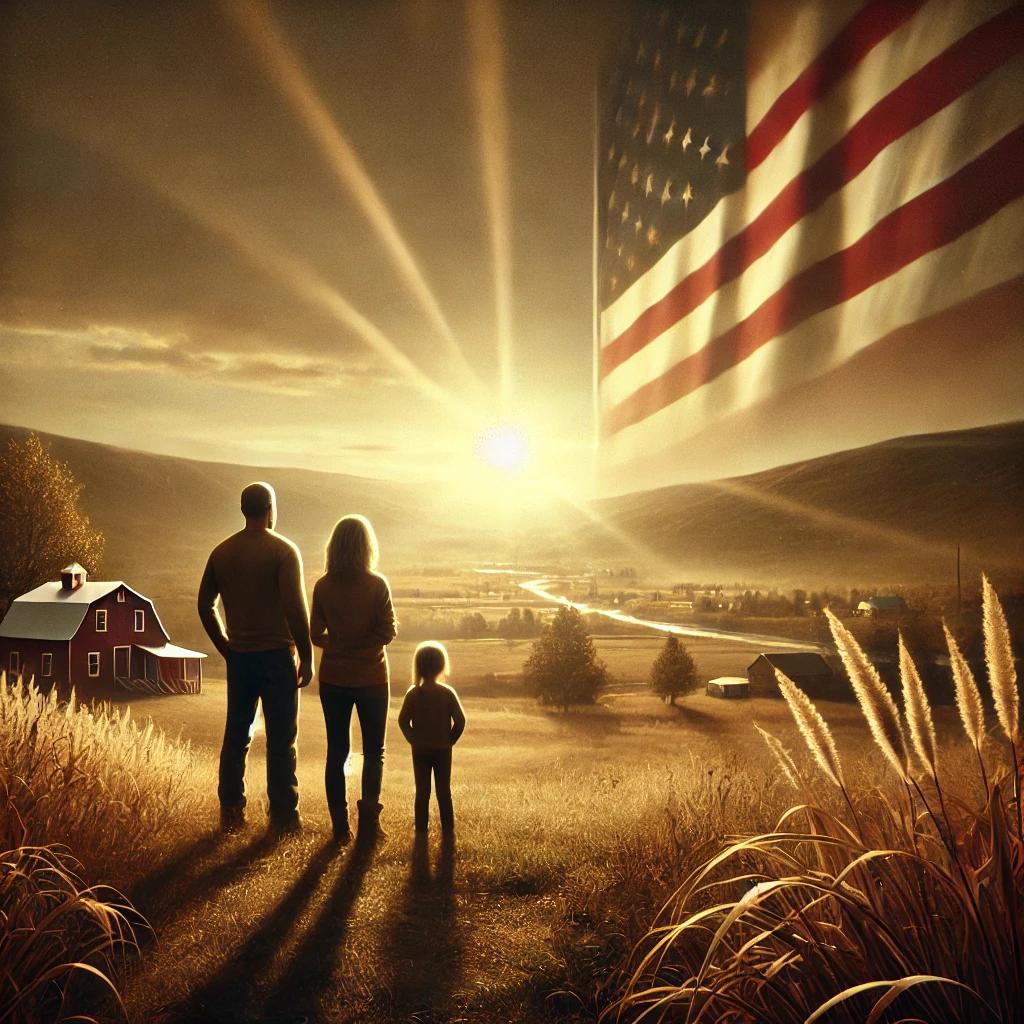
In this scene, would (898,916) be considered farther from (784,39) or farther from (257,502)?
(784,39)

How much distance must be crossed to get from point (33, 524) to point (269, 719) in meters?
3.00

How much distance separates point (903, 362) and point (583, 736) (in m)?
3.01

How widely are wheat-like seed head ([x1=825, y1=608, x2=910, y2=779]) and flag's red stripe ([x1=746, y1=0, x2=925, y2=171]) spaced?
379cm

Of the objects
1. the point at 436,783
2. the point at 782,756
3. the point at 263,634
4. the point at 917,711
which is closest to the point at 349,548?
the point at 263,634

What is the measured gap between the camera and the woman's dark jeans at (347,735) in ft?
13.3

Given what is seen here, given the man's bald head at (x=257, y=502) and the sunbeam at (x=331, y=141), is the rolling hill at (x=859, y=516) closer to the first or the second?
the sunbeam at (x=331, y=141)

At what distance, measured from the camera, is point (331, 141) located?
20.1 ft

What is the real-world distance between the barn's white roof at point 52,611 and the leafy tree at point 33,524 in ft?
0.98

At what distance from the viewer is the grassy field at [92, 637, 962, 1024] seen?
2863 mm

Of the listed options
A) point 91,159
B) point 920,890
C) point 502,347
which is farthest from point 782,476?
point 91,159

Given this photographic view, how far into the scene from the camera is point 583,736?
5.54m

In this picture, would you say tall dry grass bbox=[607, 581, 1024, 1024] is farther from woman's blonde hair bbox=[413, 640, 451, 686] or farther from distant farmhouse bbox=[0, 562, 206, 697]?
distant farmhouse bbox=[0, 562, 206, 697]

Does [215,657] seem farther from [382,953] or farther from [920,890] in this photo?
[920,890]

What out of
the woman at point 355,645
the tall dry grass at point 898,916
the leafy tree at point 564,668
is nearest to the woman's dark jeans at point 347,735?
the woman at point 355,645
